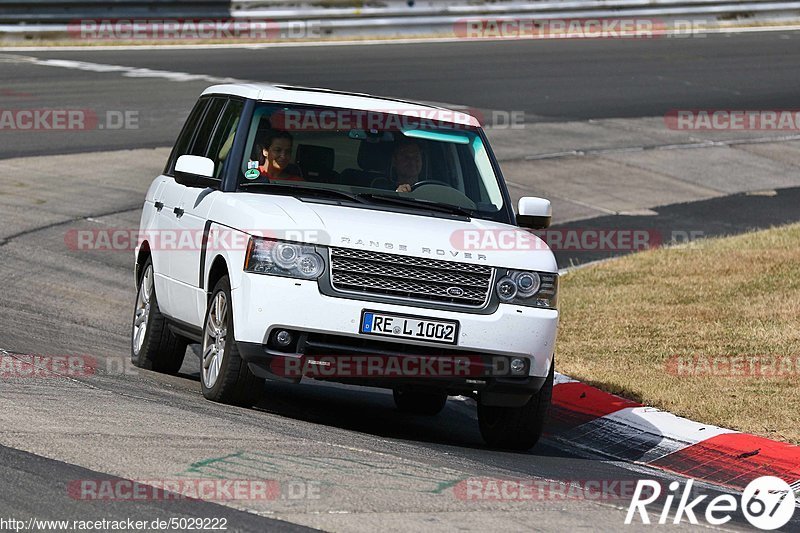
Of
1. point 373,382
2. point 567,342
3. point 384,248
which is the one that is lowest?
point 567,342

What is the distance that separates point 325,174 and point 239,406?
5.10 feet

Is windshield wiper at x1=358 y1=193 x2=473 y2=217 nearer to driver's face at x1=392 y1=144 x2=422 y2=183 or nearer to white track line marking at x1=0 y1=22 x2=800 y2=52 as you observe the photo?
driver's face at x1=392 y1=144 x2=422 y2=183

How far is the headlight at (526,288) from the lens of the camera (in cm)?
830

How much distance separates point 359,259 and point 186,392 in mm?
1797

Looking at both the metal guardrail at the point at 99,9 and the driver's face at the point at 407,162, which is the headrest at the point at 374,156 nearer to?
the driver's face at the point at 407,162

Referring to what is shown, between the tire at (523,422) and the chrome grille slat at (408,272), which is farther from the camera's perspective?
the tire at (523,422)

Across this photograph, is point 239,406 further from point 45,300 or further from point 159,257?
point 45,300

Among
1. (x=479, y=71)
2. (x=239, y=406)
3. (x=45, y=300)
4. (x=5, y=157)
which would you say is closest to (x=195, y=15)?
(x=479, y=71)

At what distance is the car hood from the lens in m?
8.09

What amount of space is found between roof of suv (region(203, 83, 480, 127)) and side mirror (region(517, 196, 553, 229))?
0.76 meters

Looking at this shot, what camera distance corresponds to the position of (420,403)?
10.4 m

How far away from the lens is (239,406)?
8.54 metres

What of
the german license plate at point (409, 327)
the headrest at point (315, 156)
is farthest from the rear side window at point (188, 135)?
the german license plate at point (409, 327)

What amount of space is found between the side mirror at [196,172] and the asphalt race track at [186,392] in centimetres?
132
